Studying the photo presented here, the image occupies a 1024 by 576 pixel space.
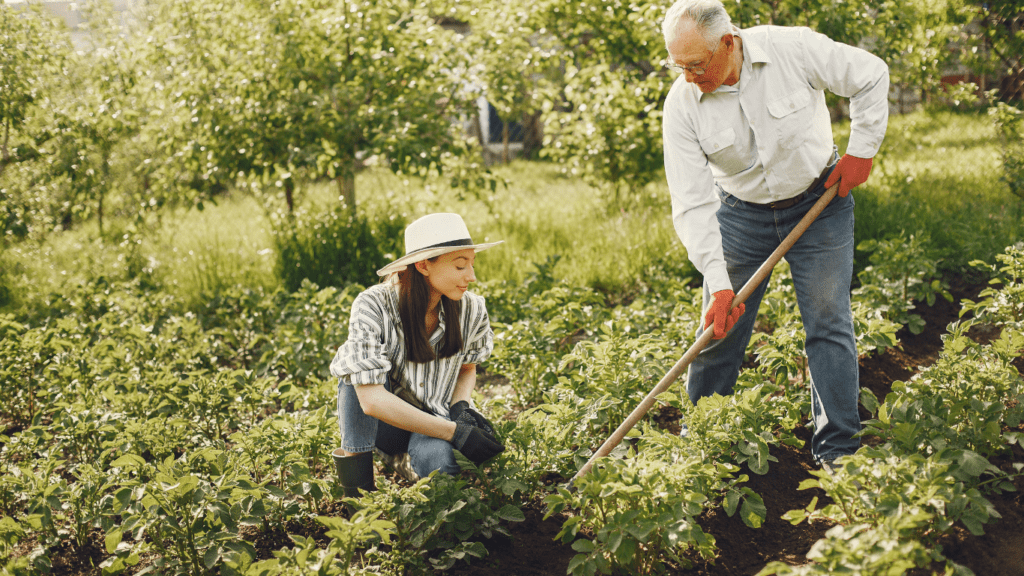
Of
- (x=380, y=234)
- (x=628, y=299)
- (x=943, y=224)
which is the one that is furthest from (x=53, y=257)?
(x=943, y=224)

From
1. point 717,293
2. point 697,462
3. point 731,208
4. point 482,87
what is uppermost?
point 482,87

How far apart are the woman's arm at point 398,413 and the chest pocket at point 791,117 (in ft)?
5.25

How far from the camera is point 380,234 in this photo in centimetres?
632

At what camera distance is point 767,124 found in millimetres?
2797

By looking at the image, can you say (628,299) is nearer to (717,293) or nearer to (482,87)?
(482,87)

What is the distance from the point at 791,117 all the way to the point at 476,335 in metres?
1.45

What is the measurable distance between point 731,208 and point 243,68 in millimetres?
4507

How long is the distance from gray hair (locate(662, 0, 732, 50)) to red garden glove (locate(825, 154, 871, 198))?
0.64m

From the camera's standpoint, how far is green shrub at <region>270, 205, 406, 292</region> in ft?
19.9

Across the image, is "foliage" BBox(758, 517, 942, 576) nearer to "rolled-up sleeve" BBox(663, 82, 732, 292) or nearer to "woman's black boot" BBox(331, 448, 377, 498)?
"rolled-up sleeve" BBox(663, 82, 732, 292)

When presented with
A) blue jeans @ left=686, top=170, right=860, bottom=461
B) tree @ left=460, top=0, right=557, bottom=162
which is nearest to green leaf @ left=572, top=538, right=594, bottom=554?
blue jeans @ left=686, top=170, right=860, bottom=461

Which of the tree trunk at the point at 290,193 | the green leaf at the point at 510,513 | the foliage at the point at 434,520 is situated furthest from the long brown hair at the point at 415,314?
the tree trunk at the point at 290,193

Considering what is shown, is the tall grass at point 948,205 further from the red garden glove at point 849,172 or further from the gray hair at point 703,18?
the gray hair at point 703,18

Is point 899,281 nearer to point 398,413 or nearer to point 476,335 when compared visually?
point 476,335
